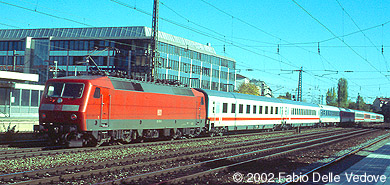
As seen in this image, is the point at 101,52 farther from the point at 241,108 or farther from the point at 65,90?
the point at 65,90

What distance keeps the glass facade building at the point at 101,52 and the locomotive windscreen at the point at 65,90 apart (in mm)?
52668

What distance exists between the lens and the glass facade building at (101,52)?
7481 cm

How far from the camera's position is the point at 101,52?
3000 inches

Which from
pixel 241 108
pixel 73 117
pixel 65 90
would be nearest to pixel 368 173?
pixel 73 117

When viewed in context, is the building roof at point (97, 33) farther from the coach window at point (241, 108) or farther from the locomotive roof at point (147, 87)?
the locomotive roof at point (147, 87)

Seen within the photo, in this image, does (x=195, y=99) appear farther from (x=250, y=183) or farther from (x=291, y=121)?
(x=291, y=121)

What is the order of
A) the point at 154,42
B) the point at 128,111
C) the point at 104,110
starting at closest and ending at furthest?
the point at 104,110 → the point at 128,111 → the point at 154,42

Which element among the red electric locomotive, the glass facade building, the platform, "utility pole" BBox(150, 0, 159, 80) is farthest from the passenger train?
the glass facade building

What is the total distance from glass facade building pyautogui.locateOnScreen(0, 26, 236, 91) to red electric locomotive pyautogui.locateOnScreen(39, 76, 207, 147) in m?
48.6

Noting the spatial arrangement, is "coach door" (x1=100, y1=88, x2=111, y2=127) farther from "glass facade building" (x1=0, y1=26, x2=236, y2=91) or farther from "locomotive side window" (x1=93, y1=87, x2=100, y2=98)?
"glass facade building" (x1=0, y1=26, x2=236, y2=91)

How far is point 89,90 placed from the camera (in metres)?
18.0

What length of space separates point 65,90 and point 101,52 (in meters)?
59.6

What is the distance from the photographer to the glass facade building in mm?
74812

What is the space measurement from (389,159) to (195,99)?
1273cm
